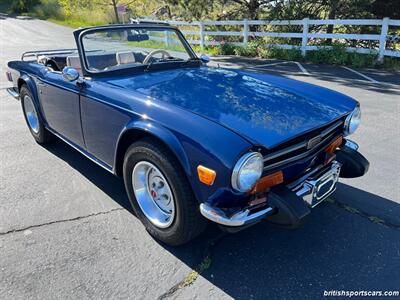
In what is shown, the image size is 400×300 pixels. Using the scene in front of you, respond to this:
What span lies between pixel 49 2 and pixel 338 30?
2949 cm

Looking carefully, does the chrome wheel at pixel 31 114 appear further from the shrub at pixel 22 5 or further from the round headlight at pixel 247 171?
the shrub at pixel 22 5

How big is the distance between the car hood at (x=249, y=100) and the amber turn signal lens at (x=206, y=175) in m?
0.31

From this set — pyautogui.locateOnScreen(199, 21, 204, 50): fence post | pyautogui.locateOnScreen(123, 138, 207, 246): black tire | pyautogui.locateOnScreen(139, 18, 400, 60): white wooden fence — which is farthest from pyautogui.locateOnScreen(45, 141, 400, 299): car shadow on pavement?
pyautogui.locateOnScreen(199, 21, 204, 50): fence post

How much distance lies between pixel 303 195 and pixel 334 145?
2.44 ft

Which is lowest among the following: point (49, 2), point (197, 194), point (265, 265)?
point (265, 265)

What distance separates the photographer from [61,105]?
3.58 m

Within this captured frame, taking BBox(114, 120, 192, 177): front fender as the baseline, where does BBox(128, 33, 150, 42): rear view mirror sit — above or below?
above

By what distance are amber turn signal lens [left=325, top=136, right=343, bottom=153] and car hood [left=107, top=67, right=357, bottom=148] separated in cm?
24

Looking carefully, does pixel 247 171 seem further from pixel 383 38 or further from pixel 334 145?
pixel 383 38

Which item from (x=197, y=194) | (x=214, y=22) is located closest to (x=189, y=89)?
(x=197, y=194)

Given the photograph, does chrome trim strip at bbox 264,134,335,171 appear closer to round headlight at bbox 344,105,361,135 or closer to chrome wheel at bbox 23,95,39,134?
round headlight at bbox 344,105,361,135

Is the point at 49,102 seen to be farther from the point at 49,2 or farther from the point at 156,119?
the point at 49,2

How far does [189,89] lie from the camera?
288cm

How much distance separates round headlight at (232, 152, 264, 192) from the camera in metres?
2.02
